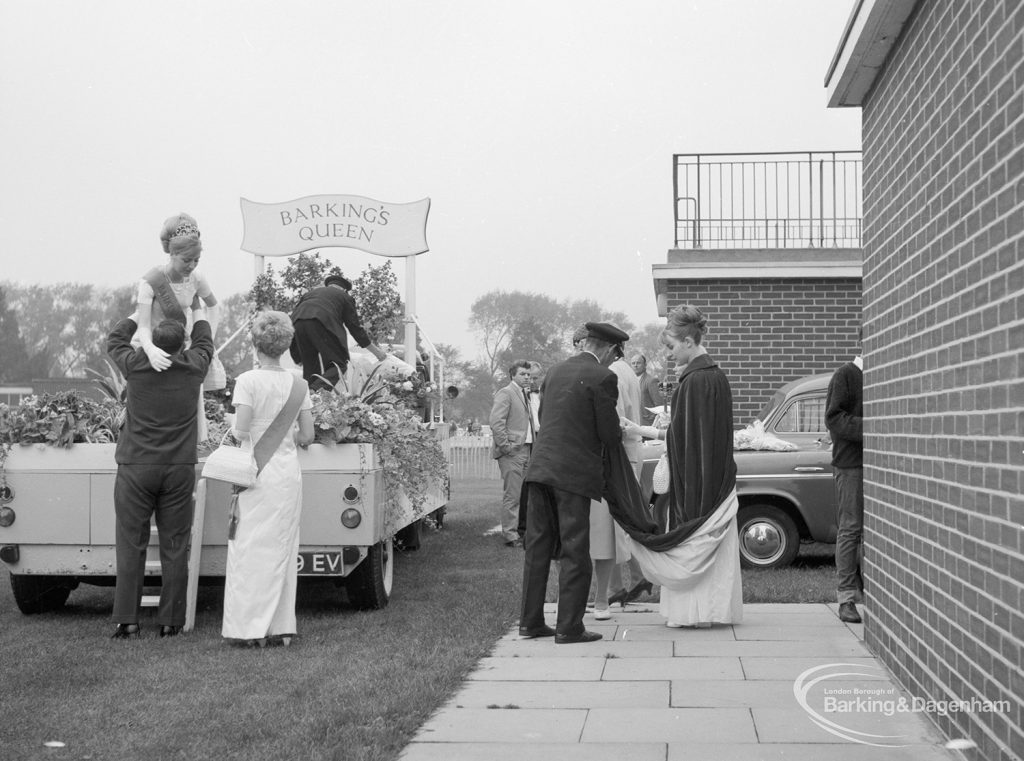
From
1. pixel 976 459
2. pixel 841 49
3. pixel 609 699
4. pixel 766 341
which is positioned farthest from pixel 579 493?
pixel 766 341

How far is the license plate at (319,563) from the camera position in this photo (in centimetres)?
781

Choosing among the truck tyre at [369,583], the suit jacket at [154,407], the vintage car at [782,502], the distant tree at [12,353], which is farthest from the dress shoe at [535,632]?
the distant tree at [12,353]

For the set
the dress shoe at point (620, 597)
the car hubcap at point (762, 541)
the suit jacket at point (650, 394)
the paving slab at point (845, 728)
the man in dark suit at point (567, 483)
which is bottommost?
the paving slab at point (845, 728)

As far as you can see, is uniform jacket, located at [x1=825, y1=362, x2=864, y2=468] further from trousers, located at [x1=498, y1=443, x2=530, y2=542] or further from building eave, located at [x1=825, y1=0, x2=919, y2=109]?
trousers, located at [x1=498, y1=443, x2=530, y2=542]

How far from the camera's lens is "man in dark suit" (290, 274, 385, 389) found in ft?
31.4

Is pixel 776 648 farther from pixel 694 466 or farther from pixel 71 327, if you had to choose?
pixel 71 327

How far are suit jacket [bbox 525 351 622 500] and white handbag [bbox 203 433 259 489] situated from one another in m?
1.61

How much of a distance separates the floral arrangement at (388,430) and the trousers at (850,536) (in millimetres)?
2940

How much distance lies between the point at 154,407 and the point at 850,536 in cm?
438

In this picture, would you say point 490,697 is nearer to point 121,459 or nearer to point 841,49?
point 121,459

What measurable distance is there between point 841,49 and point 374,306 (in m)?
7.47

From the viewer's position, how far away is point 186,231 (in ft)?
25.4

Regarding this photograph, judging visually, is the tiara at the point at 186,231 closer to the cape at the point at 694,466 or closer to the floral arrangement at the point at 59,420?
the floral arrangement at the point at 59,420

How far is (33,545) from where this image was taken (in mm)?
7809
